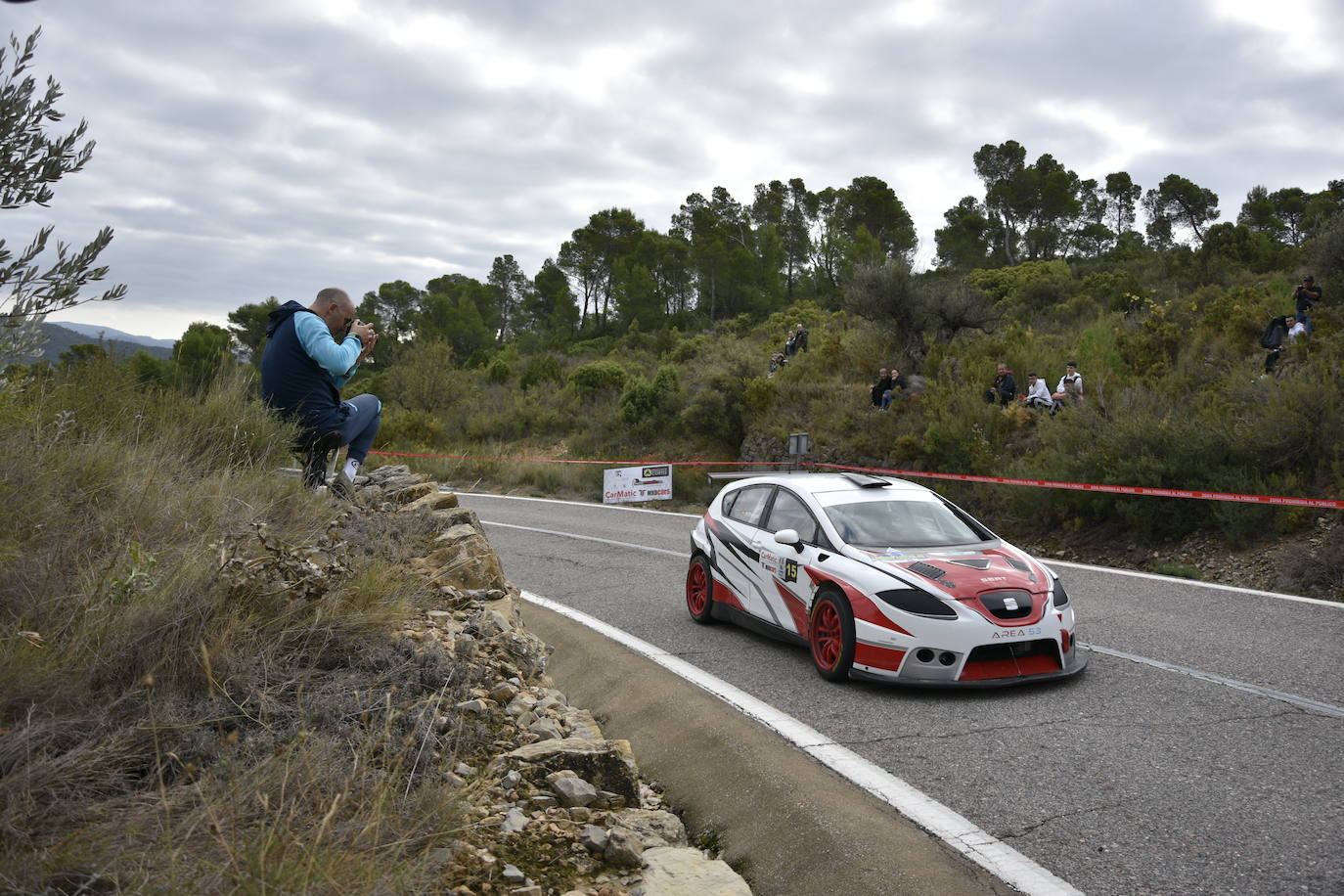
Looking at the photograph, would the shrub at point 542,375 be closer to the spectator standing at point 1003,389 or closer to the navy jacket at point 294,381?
the spectator standing at point 1003,389

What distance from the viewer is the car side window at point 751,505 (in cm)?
924

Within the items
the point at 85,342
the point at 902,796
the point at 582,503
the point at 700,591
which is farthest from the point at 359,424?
the point at 582,503

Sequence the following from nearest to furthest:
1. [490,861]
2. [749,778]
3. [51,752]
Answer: [51,752], [490,861], [749,778]

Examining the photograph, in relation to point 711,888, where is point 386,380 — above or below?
above

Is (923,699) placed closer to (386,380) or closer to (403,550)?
(403,550)

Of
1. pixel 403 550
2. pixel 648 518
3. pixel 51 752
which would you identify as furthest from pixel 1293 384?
pixel 51 752

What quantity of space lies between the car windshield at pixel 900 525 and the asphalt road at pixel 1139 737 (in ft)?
3.73

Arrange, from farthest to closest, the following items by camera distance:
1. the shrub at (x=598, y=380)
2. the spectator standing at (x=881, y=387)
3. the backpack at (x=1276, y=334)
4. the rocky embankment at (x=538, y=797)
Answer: the shrub at (x=598, y=380) < the spectator standing at (x=881, y=387) < the backpack at (x=1276, y=334) < the rocky embankment at (x=538, y=797)

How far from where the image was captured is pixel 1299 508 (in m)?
12.0

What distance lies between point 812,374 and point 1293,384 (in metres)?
12.7

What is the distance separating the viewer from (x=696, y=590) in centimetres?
977

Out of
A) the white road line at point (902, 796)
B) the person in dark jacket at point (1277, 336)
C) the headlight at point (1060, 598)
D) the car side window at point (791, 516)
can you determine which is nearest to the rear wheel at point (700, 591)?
the car side window at point (791, 516)

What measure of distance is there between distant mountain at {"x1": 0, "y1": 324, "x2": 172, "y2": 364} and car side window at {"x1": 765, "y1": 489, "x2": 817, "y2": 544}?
5.33m

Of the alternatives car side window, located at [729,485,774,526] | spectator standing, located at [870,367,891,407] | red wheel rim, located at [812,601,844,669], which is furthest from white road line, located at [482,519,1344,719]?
spectator standing, located at [870,367,891,407]
